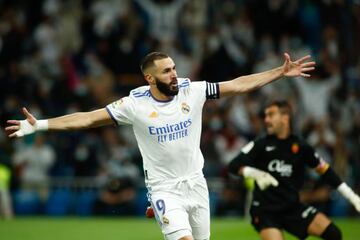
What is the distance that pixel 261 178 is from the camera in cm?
1096

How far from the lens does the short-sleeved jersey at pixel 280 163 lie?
11156mm

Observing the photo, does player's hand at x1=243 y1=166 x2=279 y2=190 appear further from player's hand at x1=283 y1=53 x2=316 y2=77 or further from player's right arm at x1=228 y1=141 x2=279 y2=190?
player's hand at x1=283 y1=53 x2=316 y2=77

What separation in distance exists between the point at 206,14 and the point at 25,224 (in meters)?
7.33

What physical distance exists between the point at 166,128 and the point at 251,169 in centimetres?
210

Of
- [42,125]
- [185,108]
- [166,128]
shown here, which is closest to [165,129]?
[166,128]

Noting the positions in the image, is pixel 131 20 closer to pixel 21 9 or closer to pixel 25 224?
pixel 21 9

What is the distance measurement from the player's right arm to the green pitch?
4.30 meters

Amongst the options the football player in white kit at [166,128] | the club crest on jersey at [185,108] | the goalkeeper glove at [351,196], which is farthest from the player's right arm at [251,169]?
the club crest on jersey at [185,108]

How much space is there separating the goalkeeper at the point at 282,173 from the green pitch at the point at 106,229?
3961mm

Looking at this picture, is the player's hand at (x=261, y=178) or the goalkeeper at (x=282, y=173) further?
the goalkeeper at (x=282, y=173)

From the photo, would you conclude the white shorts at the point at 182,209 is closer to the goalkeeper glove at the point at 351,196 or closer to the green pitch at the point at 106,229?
the goalkeeper glove at the point at 351,196

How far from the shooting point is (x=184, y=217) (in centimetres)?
907

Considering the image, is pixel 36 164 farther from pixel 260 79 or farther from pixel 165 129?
pixel 260 79

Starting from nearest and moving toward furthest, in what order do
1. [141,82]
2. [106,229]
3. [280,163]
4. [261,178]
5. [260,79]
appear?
[260,79]
[261,178]
[280,163]
[106,229]
[141,82]
